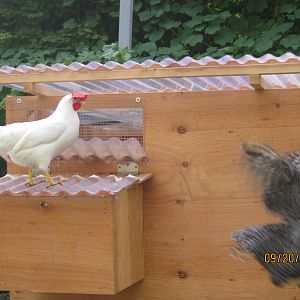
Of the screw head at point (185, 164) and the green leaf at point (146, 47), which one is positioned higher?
the green leaf at point (146, 47)

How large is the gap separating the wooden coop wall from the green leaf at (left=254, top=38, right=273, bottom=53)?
1.60 metres

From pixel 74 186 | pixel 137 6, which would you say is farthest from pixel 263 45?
pixel 74 186

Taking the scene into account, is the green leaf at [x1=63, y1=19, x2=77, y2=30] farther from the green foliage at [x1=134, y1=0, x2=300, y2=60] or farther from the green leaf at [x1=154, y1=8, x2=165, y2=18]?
the green leaf at [x1=154, y1=8, x2=165, y2=18]

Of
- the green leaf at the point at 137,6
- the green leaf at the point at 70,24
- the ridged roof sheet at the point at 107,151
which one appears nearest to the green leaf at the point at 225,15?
the green leaf at the point at 137,6

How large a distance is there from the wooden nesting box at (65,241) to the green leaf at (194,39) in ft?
6.75

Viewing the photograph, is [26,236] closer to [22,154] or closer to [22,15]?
[22,154]

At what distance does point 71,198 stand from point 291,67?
3.30ft

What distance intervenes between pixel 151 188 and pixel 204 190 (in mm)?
247

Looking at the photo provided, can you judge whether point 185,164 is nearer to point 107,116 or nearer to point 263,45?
point 107,116

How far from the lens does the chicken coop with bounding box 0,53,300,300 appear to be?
2.36 m

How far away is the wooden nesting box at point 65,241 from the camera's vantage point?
2.32 m

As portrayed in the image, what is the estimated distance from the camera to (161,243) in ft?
8.82

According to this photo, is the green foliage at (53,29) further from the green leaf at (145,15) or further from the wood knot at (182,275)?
the wood knot at (182,275)

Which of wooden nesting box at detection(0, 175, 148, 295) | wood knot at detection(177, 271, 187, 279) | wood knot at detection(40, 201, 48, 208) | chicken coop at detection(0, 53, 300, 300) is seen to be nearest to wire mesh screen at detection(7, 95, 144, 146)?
chicken coop at detection(0, 53, 300, 300)
